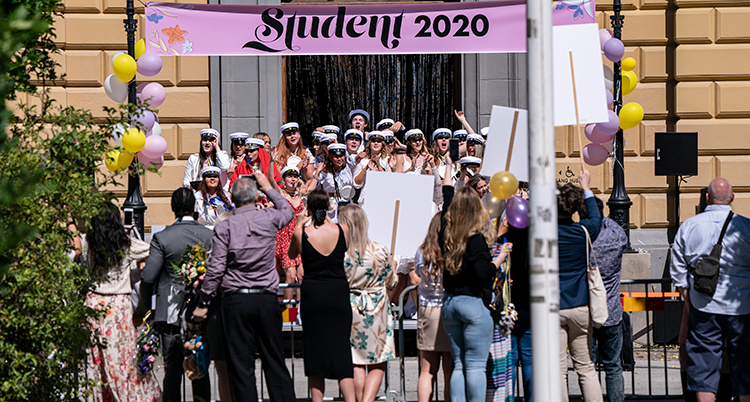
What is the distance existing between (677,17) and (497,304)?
7825 millimetres

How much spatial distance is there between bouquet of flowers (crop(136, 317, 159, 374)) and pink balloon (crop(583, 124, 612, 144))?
5.06 meters

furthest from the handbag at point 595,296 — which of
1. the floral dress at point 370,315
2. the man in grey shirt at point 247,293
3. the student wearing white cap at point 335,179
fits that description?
the student wearing white cap at point 335,179

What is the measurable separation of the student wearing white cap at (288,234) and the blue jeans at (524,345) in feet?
11.2

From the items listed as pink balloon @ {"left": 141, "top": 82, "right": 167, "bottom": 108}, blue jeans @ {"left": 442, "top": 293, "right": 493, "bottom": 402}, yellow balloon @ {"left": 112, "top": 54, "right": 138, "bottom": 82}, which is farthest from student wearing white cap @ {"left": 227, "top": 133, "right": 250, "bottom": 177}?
blue jeans @ {"left": 442, "top": 293, "right": 493, "bottom": 402}

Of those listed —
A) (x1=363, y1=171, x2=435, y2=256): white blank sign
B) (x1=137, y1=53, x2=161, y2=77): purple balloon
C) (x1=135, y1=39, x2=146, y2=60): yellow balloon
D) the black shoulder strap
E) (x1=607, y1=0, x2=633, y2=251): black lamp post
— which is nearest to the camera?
the black shoulder strap

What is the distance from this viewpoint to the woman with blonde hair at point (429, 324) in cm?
668

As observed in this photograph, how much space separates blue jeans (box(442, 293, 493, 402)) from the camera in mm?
6309

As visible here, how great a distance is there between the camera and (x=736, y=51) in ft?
41.4

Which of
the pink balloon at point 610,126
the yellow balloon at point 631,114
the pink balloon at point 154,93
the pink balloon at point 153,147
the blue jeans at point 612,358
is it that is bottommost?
the blue jeans at point 612,358

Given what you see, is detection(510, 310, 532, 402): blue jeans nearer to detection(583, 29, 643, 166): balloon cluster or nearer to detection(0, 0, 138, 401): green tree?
detection(583, 29, 643, 166): balloon cluster

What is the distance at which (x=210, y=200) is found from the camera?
9.79m

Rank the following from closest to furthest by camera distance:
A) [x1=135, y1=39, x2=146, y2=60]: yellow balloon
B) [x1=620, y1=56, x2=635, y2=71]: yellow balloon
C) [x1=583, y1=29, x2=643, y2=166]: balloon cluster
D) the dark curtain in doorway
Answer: [x1=583, y1=29, x2=643, y2=166]: balloon cluster → [x1=135, y1=39, x2=146, y2=60]: yellow balloon → [x1=620, y1=56, x2=635, y2=71]: yellow balloon → the dark curtain in doorway

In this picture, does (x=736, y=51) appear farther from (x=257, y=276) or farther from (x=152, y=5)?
(x=257, y=276)

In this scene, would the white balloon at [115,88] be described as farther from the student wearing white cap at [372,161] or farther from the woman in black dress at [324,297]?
the woman in black dress at [324,297]
